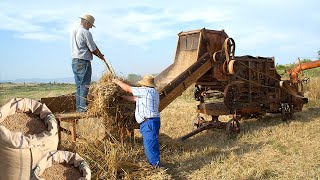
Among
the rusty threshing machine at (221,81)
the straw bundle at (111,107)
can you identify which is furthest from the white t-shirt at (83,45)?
the rusty threshing machine at (221,81)

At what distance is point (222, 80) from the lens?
30.4ft

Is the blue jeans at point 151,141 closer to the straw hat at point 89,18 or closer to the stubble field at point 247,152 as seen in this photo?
the stubble field at point 247,152

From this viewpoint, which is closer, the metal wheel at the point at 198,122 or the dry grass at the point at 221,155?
the dry grass at the point at 221,155

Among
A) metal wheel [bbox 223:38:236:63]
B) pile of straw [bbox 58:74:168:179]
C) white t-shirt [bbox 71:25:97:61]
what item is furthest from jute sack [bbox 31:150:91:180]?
metal wheel [bbox 223:38:236:63]

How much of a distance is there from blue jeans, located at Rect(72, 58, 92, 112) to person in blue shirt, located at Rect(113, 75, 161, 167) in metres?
0.74

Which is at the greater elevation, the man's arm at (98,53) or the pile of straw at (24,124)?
the man's arm at (98,53)

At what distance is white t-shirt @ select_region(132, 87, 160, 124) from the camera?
6094mm

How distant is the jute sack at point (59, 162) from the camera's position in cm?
409

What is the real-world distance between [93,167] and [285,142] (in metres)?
4.77

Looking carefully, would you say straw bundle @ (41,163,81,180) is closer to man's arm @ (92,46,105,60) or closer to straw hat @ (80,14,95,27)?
man's arm @ (92,46,105,60)

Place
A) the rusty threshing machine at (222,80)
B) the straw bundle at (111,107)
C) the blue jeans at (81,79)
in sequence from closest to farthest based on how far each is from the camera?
the straw bundle at (111,107), the blue jeans at (81,79), the rusty threshing machine at (222,80)

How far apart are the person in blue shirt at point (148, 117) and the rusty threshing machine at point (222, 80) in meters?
1.44

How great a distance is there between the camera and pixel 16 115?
4.20 meters

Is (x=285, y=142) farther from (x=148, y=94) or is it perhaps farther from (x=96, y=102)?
(x=96, y=102)
